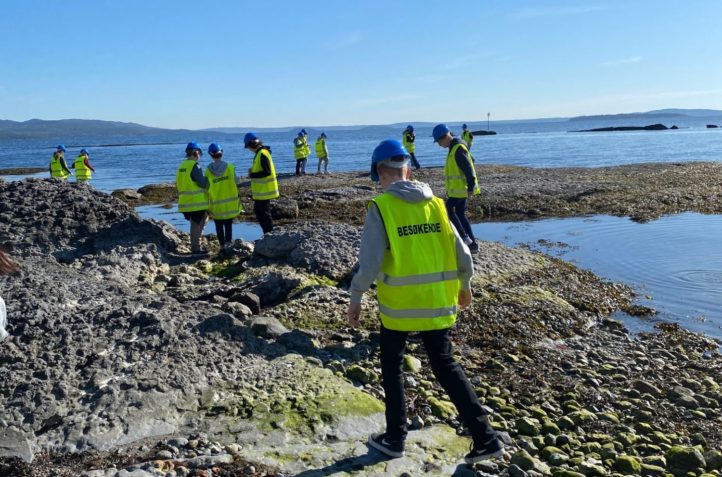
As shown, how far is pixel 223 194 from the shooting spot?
11.5m

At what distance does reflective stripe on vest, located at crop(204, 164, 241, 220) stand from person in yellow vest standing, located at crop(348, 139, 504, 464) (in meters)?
7.16

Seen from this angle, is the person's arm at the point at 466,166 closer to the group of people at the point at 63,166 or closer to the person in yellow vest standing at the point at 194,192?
the person in yellow vest standing at the point at 194,192

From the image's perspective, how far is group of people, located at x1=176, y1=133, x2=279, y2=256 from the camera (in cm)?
1130

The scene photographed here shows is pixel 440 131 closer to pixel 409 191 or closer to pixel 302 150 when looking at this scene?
pixel 409 191

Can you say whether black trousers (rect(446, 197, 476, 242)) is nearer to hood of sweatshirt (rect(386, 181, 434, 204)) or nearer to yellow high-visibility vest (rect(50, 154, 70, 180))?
hood of sweatshirt (rect(386, 181, 434, 204))

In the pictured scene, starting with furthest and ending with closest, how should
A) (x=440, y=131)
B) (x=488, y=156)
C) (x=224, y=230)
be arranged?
1. (x=488, y=156)
2. (x=224, y=230)
3. (x=440, y=131)

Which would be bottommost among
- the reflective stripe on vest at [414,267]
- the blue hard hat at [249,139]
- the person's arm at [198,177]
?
the reflective stripe on vest at [414,267]

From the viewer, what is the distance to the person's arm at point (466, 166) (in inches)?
428

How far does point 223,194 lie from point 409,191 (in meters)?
7.53

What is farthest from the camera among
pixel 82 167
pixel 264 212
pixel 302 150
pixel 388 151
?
pixel 302 150

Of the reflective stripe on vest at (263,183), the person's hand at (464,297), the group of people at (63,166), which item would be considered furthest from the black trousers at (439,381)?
the group of people at (63,166)

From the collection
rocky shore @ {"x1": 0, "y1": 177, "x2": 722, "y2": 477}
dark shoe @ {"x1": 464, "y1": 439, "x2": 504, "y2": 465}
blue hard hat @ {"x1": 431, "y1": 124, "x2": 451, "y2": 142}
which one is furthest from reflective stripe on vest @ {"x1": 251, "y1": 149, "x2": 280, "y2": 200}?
dark shoe @ {"x1": 464, "y1": 439, "x2": 504, "y2": 465}

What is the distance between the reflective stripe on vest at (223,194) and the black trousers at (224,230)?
0.18m

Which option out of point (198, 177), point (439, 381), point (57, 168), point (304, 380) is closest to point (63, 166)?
point (57, 168)
